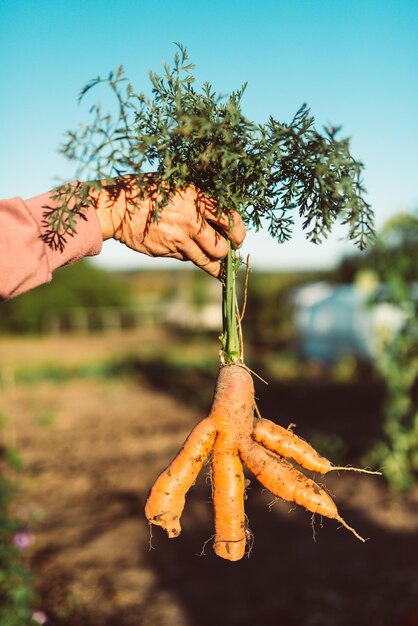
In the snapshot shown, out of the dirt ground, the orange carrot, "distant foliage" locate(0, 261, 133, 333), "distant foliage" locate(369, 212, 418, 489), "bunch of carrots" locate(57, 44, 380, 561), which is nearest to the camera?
"bunch of carrots" locate(57, 44, 380, 561)

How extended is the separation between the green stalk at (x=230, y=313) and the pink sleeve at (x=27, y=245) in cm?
44

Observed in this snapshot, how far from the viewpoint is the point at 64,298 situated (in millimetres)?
36625

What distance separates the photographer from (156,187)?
5.22ft

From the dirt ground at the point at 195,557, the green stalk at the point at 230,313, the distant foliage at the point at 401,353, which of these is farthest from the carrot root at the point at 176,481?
the distant foliage at the point at 401,353

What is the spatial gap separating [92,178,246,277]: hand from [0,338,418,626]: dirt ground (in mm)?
3722

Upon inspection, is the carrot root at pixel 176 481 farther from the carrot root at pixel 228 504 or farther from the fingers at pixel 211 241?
the fingers at pixel 211 241

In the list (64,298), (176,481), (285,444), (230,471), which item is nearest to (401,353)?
(285,444)

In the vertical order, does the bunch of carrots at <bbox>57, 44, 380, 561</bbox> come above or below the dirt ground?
above

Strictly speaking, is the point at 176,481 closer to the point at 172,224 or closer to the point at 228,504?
the point at 228,504

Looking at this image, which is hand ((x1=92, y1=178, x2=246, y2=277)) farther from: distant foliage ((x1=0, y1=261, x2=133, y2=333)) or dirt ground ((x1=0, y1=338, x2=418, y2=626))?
distant foliage ((x1=0, y1=261, x2=133, y2=333))

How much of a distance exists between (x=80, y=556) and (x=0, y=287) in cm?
552

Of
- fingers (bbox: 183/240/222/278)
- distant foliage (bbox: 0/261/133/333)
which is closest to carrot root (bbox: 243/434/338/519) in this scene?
fingers (bbox: 183/240/222/278)

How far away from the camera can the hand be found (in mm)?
Result: 1631

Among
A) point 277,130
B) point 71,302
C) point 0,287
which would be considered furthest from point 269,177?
point 71,302
